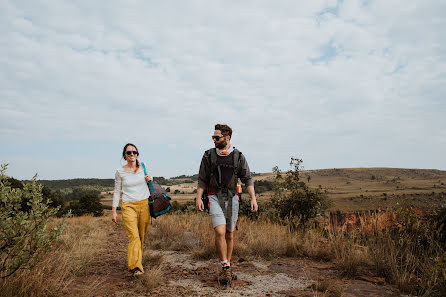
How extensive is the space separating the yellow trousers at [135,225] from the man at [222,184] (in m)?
1.06

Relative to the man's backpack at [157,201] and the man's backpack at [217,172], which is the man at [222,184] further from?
the man's backpack at [157,201]

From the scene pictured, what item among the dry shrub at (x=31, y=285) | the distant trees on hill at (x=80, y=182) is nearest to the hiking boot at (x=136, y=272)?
the dry shrub at (x=31, y=285)

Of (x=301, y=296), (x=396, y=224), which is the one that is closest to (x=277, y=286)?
(x=301, y=296)

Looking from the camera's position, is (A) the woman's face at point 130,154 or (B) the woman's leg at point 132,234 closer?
(B) the woman's leg at point 132,234

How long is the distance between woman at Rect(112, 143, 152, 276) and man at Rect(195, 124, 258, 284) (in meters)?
1.09

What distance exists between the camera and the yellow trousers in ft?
16.6

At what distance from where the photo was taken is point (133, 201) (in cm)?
527

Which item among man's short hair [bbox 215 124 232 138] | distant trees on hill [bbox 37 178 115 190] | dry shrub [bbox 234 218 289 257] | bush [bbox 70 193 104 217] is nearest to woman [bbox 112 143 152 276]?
man's short hair [bbox 215 124 232 138]

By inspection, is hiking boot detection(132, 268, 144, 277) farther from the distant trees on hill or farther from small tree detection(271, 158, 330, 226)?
the distant trees on hill

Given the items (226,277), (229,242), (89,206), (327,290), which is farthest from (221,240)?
(89,206)

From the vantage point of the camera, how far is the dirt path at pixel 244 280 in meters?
4.52

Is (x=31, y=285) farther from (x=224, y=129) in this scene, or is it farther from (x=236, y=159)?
(x=224, y=129)

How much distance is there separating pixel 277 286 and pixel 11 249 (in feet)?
12.4

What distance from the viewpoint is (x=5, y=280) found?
150 inches
